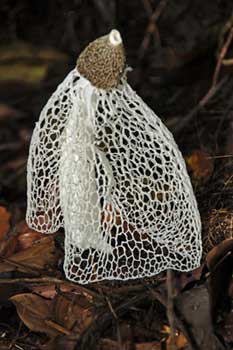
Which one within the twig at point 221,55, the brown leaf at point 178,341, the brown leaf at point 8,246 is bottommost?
the brown leaf at point 178,341

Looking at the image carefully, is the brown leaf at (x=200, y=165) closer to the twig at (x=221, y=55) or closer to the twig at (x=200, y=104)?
the twig at (x=200, y=104)

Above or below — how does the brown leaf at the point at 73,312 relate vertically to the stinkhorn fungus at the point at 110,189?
below

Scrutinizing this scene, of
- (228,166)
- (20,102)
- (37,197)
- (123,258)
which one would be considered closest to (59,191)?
(37,197)

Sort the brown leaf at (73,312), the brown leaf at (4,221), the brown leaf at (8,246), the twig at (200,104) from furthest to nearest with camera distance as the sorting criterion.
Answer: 1. the twig at (200,104)
2. the brown leaf at (4,221)
3. the brown leaf at (8,246)
4. the brown leaf at (73,312)

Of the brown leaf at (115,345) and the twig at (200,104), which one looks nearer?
the brown leaf at (115,345)

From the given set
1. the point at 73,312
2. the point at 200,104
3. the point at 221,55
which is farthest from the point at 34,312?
the point at 221,55

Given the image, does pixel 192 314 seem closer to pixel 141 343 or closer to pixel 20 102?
pixel 141 343

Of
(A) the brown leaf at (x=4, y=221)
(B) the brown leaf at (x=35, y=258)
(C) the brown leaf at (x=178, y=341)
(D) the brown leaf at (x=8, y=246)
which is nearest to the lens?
(C) the brown leaf at (x=178, y=341)

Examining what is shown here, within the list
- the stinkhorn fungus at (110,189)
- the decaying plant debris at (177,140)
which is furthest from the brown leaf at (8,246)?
the stinkhorn fungus at (110,189)

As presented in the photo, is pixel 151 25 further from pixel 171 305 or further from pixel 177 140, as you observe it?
pixel 171 305
